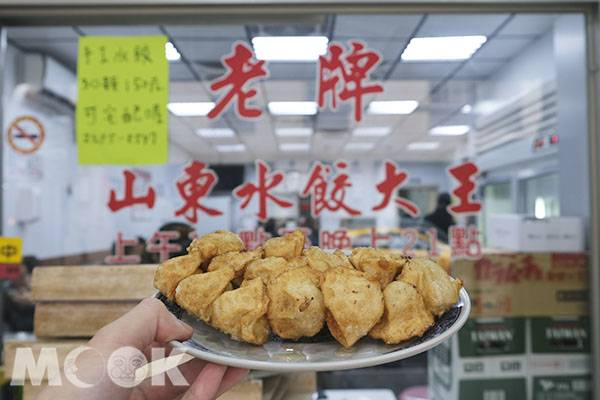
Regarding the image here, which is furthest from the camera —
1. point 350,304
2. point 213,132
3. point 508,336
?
point 213,132

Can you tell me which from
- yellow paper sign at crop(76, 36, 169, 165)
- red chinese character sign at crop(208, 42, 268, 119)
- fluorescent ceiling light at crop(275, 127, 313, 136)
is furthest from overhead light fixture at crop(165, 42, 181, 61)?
fluorescent ceiling light at crop(275, 127, 313, 136)

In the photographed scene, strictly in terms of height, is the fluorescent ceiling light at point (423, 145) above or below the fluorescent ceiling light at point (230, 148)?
above

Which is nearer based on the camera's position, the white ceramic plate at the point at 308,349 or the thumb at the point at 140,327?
the white ceramic plate at the point at 308,349

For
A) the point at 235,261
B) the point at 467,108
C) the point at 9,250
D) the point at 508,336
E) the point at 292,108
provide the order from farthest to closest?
the point at 467,108 < the point at 292,108 < the point at 508,336 < the point at 9,250 < the point at 235,261

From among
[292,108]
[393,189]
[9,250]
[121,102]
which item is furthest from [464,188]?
[9,250]

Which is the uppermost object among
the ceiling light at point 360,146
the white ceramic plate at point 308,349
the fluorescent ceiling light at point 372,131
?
the fluorescent ceiling light at point 372,131

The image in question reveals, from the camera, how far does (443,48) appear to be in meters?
2.06

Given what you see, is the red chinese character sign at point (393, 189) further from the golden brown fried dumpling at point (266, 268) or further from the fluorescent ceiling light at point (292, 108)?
the golden brown fried dumpling at point (266, 268)

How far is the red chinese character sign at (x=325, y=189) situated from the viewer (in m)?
1.82

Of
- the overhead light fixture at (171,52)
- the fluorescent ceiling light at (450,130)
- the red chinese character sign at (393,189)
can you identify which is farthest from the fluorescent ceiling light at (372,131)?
the overhead light fixture at (171,52)

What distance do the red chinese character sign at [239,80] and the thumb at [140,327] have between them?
111cm

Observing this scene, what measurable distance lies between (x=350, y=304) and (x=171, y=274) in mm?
289

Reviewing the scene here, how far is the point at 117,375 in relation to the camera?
31.4 inches

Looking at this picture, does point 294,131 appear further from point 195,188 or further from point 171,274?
point 171,274
